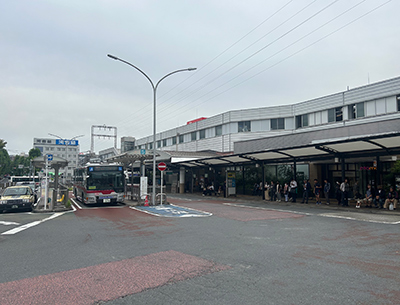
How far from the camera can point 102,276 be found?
5.90 meters

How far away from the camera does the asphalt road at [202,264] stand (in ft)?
16.2

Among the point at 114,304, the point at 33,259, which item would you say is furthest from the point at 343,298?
the point at 33,259

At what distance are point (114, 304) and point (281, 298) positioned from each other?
2.48m

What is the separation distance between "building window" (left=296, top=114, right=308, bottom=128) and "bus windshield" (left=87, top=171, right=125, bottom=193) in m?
24.7

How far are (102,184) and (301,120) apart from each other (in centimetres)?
2661

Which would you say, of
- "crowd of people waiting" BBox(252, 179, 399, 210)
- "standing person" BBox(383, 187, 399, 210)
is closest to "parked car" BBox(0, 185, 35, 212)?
"crowd of people waiting" BBox(252, 179, 399, 210)

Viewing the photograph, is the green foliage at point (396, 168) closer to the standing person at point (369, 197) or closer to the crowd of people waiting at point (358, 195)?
the crowd of people waiting at point (358, 195)

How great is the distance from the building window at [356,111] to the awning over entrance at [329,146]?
19.2ft

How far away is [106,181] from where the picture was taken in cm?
2083

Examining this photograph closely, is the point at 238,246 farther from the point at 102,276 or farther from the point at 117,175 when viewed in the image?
the point at 117,175

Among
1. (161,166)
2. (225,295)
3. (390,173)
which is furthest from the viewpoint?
(161,166)

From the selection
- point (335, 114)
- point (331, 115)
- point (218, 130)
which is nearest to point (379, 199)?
point (335, 114)

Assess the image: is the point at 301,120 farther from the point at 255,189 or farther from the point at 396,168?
the point at 396,168

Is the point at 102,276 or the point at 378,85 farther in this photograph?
the point at 378,85
